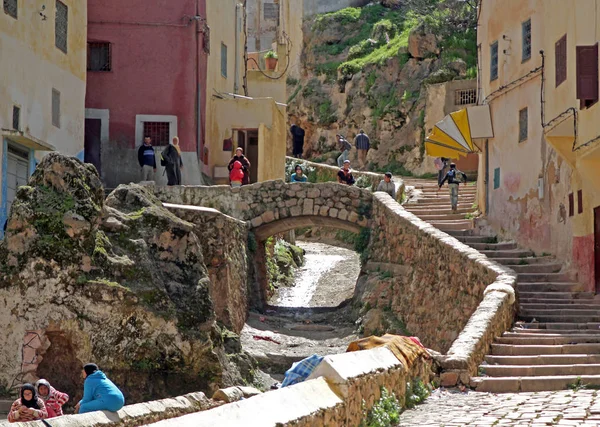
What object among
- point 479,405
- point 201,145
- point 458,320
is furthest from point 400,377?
point 201,145

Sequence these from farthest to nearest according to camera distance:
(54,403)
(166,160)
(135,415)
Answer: (166,160) < (54,403) < (135,415)

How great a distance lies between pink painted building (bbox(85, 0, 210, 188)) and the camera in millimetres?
35125

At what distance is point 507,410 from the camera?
1408 centimetres

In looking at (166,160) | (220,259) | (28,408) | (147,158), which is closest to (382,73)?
(147,158)

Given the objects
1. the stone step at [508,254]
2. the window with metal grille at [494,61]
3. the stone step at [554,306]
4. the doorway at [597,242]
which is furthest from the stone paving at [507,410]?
the window with metal grille at [494,61]

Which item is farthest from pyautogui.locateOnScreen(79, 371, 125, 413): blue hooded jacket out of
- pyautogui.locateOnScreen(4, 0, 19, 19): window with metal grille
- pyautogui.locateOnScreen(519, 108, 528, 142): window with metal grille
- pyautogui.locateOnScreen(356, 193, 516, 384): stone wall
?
pyautogui.locateOnScreen(519, 108, 528, 142): window with metal grille

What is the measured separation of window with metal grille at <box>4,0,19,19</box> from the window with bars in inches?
278

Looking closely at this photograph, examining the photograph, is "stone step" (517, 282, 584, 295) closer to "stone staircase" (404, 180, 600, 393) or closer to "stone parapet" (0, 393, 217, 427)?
"stone staircase" (404, 180, 600, 393)

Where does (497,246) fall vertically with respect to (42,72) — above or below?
below

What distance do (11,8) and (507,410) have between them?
1740 centimetres

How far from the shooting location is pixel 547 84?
2633 centimetres

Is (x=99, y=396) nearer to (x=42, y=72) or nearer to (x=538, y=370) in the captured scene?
(x=538, y=370)

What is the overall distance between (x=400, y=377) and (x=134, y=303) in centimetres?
835

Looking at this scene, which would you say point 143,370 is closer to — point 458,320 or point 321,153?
point 458,320
